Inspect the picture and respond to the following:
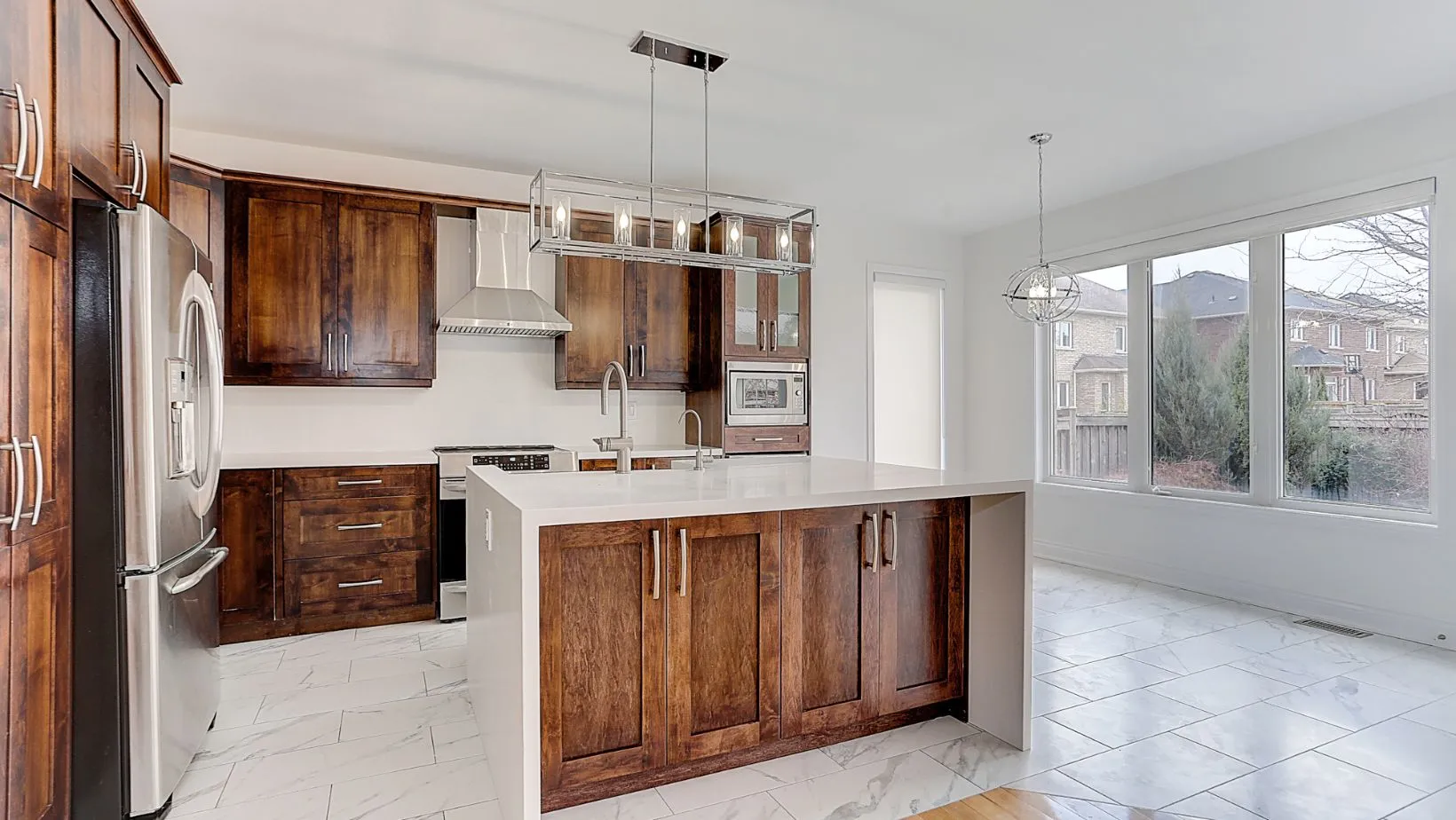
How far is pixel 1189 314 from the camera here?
4.67 m

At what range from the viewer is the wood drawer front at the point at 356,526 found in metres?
3.70

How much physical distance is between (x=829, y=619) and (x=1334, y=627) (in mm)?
3232

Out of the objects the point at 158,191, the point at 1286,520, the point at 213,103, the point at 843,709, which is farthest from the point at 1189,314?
the point at 213,103

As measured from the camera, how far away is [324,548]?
376cm

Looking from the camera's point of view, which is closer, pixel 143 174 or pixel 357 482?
pixel 143 174

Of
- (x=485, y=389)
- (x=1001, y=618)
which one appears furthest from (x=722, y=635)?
(x=485, y=389)

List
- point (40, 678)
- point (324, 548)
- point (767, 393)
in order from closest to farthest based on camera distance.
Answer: point (40, 678)
point (324, 548)
point (767, 393)


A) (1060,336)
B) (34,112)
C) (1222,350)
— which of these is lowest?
(1222,350)

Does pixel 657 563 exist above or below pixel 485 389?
below

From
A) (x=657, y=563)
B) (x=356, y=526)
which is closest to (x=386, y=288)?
(x=356, y=526)

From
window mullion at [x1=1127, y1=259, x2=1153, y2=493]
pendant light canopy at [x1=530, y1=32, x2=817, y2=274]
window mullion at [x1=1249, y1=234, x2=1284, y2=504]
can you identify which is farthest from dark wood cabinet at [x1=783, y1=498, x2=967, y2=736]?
window mullion at [x1=1127, y1=259, x2=1153, y2=493]

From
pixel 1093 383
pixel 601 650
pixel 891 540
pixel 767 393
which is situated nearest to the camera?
pixel 601 650

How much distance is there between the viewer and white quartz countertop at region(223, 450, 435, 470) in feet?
11.9

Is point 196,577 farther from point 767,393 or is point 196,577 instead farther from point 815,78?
point 767,393
